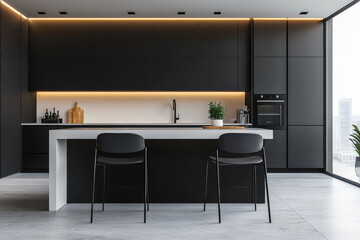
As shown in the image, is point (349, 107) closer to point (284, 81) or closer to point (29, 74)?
point (284, 81)

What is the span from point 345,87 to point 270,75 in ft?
4.18

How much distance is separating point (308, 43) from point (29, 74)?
16.4 ft

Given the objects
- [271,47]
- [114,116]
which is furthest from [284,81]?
[114,116]

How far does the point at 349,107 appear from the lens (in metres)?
5.57

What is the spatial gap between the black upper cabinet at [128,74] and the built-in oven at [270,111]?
1.96 metres

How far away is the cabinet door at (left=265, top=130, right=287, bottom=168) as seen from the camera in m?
6.39

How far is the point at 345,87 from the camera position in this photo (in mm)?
5738

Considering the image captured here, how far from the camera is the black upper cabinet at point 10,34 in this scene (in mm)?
5754

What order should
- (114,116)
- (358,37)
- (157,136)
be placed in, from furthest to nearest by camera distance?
(114,116)
(358,37)
(157,136)

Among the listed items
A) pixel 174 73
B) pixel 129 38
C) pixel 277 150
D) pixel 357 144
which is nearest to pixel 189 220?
pixel 357 144

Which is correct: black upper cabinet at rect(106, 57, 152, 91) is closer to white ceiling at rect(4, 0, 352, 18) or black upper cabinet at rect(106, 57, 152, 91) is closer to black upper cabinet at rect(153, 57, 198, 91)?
black upper cabinet at rect(153, 57, 198, 91)

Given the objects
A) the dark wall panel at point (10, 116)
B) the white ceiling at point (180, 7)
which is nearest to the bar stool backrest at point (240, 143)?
the white ceiling at point (180, 7)

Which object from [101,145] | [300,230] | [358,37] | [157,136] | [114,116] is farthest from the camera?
[114,116]

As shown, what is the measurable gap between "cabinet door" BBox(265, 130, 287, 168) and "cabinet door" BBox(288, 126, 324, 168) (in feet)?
0.59
